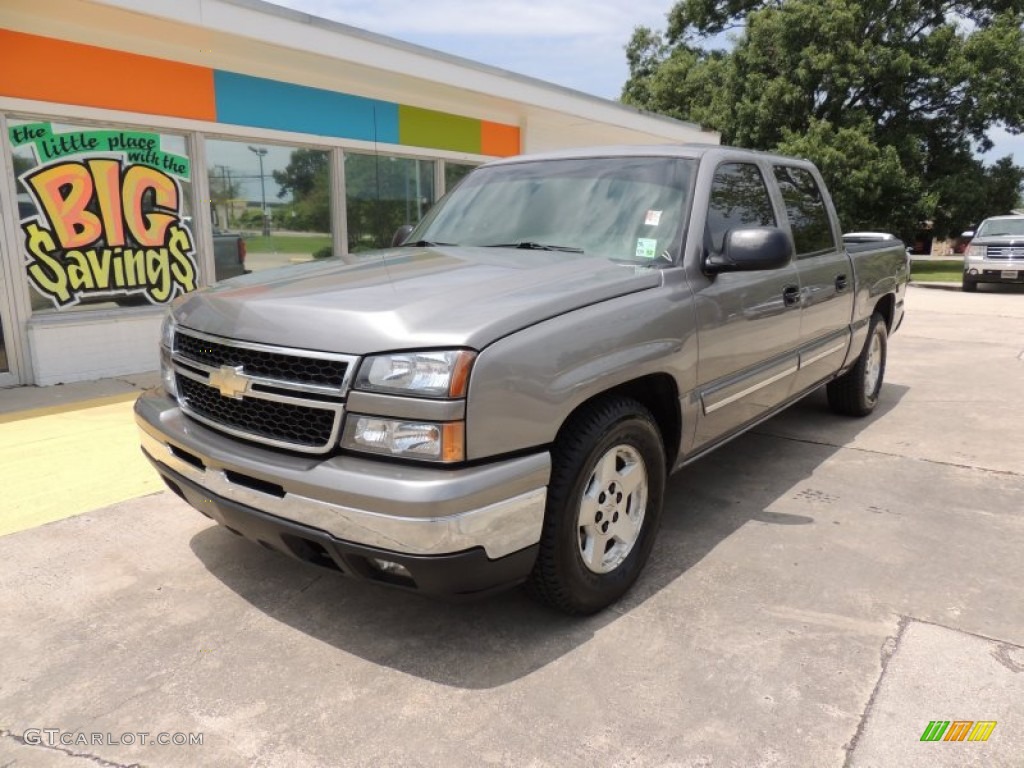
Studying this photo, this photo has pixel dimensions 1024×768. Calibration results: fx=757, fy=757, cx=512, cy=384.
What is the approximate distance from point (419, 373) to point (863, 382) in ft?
15.1

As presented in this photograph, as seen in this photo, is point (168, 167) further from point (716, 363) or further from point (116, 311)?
point (716, 363)

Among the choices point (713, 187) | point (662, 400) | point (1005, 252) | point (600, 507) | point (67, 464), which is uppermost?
point (713, 187)

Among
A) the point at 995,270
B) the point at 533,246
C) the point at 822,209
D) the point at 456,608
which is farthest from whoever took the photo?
the point at 995,270

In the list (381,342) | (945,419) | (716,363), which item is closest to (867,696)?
(716,363)

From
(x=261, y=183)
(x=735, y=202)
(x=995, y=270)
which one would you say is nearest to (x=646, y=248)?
(x=735, y=202)

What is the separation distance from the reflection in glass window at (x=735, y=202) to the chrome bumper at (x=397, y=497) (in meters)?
1.66

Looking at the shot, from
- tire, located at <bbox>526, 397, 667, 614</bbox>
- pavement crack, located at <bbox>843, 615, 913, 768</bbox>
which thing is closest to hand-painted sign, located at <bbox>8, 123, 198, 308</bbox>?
tire, located at <bbox>526, 397, 667, 614</bbox>

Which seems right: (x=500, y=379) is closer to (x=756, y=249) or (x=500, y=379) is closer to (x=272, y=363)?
(x=272, y=363)

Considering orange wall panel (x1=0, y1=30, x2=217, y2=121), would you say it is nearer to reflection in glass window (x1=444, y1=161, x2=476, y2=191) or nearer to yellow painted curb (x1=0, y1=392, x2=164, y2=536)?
yellow painted curb (x1=0, y1=392, x2=164, y2=536)

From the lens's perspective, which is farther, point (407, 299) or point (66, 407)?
point (66, 407)

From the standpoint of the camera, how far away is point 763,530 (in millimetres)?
3869

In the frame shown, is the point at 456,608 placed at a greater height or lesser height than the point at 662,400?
lesser

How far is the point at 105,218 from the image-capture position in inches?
278

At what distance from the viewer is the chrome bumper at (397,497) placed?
229 cm
